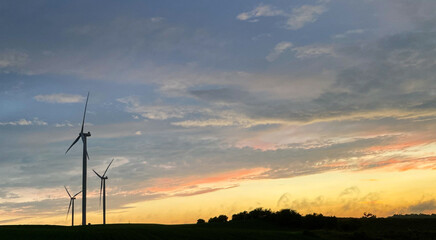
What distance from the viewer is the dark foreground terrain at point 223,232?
9478 cm

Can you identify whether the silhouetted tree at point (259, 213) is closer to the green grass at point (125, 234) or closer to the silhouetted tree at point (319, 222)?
the silhouetted tree at point (319, 222)

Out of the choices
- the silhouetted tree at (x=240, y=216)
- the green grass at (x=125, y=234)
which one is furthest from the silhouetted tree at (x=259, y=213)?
the green grass at (x=125, y=234)

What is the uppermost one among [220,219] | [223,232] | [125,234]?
[220,219]

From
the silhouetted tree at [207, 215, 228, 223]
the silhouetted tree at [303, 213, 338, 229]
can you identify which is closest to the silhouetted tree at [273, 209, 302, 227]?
the silhouetted tree at [303, 213, 338, 229]

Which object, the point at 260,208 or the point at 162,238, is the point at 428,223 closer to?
the point at 260,208

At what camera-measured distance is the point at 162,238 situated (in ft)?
321

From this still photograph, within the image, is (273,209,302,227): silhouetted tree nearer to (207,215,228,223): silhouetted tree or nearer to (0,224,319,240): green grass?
(0,224,319,240): green grass

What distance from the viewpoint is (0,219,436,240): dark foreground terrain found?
94.8 metres

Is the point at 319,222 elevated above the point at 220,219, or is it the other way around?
the point at 220,219

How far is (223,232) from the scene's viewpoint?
368 feet

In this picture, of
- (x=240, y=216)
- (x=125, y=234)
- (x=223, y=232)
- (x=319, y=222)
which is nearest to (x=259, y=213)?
(x=240, y=216)

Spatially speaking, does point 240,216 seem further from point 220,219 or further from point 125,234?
point 125,234

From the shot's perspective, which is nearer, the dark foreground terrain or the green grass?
the green grass

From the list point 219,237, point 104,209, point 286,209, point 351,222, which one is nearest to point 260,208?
point 286,209
